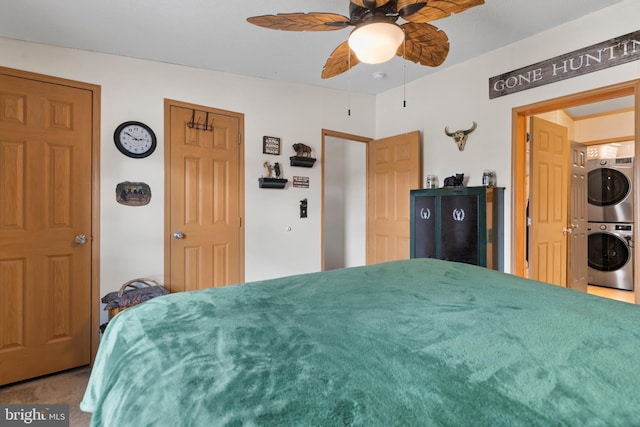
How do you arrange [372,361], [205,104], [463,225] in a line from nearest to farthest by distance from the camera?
[372,361] → [463,225] → [205,104]

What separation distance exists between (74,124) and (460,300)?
2.94 metres

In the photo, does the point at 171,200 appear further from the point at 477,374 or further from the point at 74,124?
the point at 477,374

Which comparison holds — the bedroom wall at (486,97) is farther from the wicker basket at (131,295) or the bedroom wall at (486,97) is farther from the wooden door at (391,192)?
the wicker basket at (131,295)

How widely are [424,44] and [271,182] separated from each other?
1.92 metres

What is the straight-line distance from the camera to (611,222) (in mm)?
4324

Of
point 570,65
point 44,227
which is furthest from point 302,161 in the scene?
point 570,65

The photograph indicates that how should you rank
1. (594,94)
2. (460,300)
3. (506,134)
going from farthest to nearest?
(506,134) < (594,94) < (460,300)

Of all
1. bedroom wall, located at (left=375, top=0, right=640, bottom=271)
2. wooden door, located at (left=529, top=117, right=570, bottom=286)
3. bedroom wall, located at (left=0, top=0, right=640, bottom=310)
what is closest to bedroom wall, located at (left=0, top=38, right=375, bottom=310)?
bedroom wall, located at (left=0, top=0, right=640, bottom=310)

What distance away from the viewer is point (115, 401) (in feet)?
2.23

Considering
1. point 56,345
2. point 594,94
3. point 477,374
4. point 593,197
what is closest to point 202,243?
point 56,345

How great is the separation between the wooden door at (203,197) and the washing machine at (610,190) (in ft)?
A: 16.2

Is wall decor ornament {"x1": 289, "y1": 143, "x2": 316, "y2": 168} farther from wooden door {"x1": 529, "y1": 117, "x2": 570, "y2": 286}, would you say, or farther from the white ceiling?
wooden door {"x1": 529, "y1": 117, "x2": 570, "y2": 286}

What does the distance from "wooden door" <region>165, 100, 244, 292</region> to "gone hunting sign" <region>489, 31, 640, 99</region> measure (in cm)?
249

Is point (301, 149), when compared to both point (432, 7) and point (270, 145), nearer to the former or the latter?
point (270, 145)
